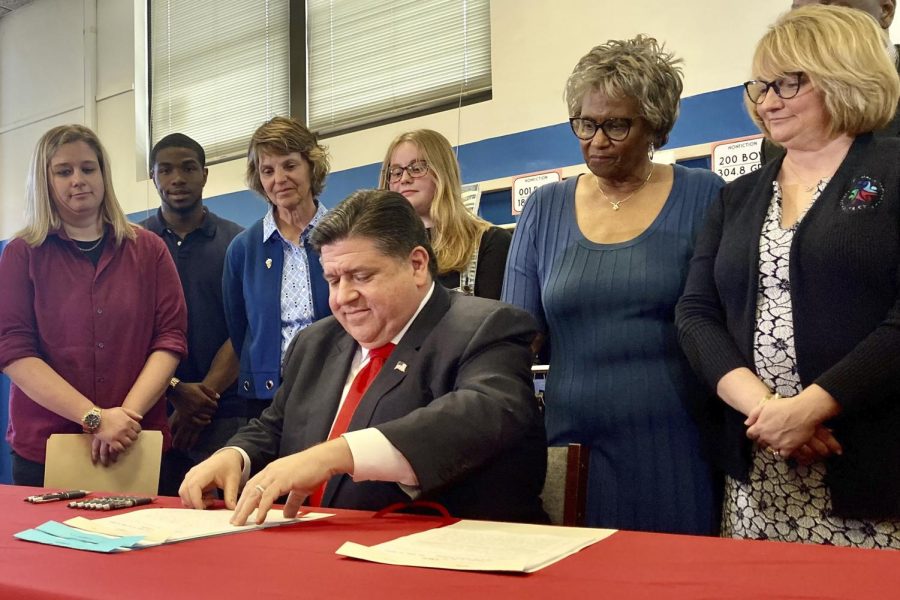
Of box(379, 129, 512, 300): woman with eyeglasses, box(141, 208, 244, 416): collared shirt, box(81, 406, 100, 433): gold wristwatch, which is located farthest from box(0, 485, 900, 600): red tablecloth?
box(141, 208, 244, 416): collared shirt

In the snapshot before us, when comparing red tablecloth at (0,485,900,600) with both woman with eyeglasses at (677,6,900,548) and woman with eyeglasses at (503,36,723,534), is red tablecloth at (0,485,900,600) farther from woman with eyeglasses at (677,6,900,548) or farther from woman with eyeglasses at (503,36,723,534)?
woman with eyeglasses at (503,36,723,534)

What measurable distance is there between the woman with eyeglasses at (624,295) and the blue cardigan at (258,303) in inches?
42.8

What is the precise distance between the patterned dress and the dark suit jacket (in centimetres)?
42

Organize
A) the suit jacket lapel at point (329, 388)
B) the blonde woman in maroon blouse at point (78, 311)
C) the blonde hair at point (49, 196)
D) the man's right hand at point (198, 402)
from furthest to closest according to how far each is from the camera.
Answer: the man's right hand at point (198, 402) → the blonde hair at point (49, 196) → the blonde woman in maroon blouse at point (78, 311) → the suit jacket lapel at point (329, 388)

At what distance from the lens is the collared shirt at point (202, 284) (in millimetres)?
3621

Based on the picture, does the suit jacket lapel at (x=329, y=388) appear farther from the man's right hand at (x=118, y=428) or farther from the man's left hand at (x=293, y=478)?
the man's right hand at (x=118, y=428)

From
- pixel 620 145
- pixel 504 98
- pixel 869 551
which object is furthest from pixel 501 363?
pixel 504 98

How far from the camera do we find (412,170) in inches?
115

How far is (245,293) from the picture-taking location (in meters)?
3.26

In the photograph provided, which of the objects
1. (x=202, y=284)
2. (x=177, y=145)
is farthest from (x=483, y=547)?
(x=177, y=145)

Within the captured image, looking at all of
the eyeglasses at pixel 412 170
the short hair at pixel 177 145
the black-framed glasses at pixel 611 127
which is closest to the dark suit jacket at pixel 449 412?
the black-framed glasses at pixel 611 127

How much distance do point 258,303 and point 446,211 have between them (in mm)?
786

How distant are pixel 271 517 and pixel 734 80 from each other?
3362 millimetres

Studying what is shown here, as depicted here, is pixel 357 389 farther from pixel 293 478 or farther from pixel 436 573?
pixel 436 573
